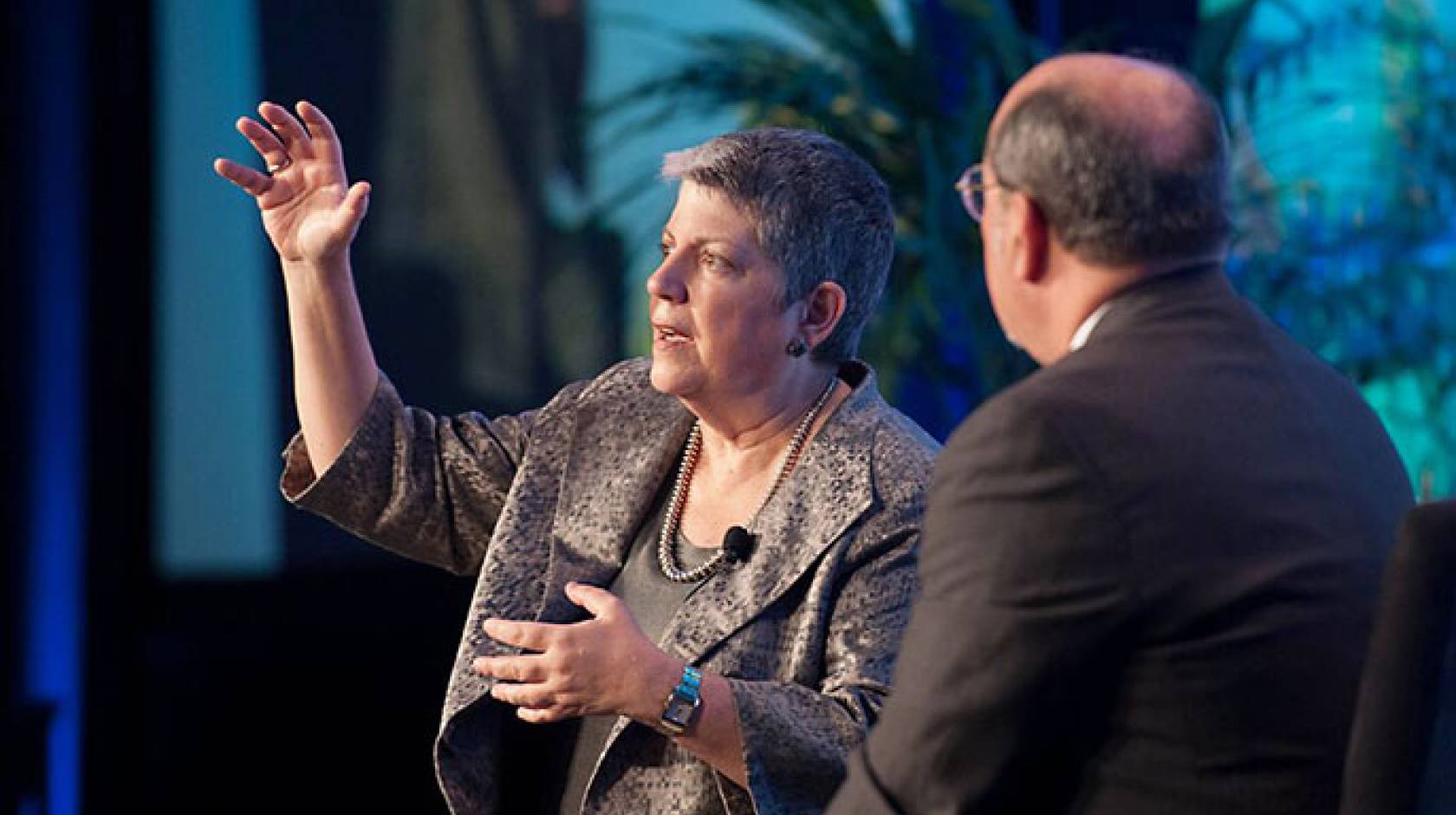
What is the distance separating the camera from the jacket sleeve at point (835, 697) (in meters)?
1.74

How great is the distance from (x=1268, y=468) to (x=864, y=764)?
13.5 inches

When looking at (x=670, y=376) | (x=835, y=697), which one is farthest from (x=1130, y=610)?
(x=670, y=376)

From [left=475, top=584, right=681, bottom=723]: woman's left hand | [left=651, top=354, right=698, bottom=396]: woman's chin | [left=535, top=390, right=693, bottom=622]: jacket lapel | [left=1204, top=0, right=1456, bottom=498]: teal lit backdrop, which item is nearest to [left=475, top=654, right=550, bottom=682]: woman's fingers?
[left=475, top=584, right=681, bottom=723]: woman's left hand

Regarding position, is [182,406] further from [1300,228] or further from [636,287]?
[1300,228]

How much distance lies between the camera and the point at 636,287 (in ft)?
12.8

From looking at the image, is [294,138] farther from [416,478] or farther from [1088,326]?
[1088,326]

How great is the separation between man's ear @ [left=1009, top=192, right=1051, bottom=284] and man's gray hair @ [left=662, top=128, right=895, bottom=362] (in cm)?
60

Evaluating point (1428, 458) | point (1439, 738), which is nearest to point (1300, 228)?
point (1428, 458)

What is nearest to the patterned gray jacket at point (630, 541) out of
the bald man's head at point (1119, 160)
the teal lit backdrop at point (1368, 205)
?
the bald man's head at point (1119, 160)

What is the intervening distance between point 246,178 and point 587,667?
69 centimetres

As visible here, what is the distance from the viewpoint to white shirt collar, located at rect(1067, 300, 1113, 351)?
4.44 feet

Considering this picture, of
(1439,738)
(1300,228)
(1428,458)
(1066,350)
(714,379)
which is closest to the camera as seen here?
(1439,738)

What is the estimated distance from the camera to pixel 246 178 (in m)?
2.00

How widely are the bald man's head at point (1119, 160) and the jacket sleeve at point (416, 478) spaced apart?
0.87 m
